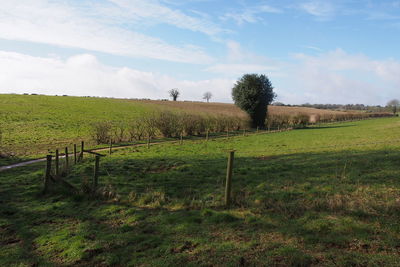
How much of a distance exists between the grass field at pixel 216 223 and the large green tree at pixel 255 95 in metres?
40.2

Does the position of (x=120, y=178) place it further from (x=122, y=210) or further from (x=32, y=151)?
(x=32, y=151)

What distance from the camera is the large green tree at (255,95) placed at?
51.5 meters

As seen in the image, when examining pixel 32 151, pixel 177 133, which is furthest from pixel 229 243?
pixel 177 133

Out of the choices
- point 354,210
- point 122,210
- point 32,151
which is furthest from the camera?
point 32,151

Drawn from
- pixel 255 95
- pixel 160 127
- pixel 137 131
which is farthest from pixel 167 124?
pixel 255 95

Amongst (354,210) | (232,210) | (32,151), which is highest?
(354,210)

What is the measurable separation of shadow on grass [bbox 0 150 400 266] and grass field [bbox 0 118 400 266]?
21 millimetres

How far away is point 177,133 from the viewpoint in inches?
1444

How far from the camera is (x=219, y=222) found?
6.89 meters

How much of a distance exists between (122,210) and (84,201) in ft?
6.72

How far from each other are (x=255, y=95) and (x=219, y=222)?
153ft

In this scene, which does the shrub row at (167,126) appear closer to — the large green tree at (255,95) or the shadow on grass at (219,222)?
the large green tree at (255,95)

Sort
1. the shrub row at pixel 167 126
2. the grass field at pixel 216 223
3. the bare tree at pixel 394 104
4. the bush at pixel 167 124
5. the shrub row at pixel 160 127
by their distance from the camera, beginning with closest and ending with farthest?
the grass field at pixel 216 223
the shrub row at pixel 160 127
the shrub row at pixel 167 126
the bush at pixel 167 124
the bare tree at pixel 394 104

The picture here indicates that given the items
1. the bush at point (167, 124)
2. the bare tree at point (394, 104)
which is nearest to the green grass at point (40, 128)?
the bush at point (167, 124)
